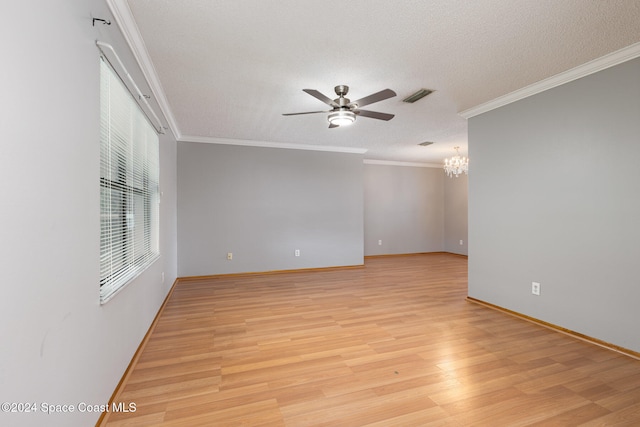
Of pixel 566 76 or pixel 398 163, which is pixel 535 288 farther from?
pixel 398 163

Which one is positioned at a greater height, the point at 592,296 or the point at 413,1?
the point at 413,1

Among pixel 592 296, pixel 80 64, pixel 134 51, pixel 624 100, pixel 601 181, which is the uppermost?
pixel 134 51

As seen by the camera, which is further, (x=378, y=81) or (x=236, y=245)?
(x=236, y=245)

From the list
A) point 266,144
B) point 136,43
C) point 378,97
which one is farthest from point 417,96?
point 266,144

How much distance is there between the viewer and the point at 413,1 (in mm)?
1769

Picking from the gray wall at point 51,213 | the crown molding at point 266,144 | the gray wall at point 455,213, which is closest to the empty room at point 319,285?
the gray wall at point 51,213

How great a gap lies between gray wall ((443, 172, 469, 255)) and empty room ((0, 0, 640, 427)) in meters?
3.64

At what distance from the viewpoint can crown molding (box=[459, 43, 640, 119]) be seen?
230 centimetres

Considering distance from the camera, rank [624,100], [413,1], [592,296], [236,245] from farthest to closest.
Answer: [236,245], [592,296], [624,100], [413,1]

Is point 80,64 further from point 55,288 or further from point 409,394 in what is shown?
point 409,394

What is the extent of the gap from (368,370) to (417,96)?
9.33 feet

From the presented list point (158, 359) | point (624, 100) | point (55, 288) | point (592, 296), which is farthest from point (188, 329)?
point (624, 100)

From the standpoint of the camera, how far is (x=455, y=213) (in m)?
7.83

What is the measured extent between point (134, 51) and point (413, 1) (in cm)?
204
